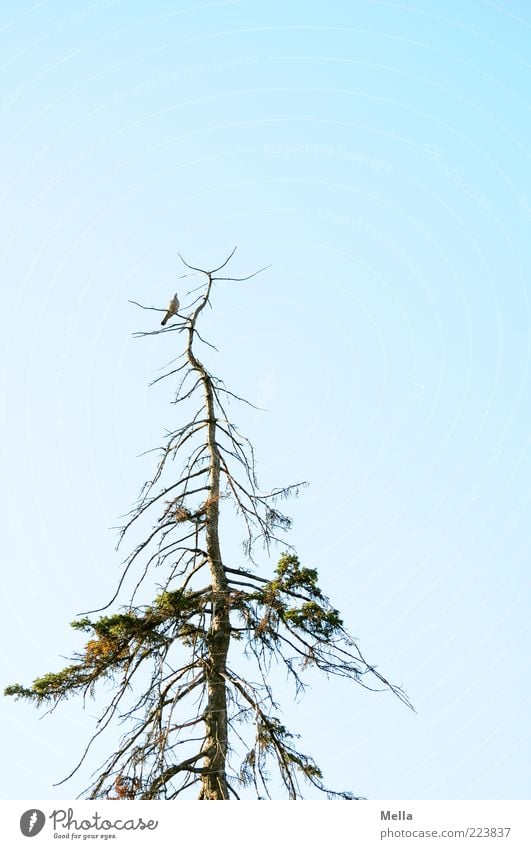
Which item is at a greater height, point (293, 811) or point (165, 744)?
point (165, 744)

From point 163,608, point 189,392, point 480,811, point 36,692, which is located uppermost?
point 189,392

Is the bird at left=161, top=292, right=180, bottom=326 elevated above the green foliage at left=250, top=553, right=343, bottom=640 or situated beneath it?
elevated above

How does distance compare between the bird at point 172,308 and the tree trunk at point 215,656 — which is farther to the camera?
the bird at point 172,308

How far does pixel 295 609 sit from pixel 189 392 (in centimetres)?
353

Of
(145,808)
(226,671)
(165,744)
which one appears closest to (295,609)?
(226,671)

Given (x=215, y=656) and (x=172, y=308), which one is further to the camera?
(x=172, y=308)

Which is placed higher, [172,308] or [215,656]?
[172,308]

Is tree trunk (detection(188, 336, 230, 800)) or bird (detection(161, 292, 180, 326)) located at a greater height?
bird (detection(161, 292, 180, 326))

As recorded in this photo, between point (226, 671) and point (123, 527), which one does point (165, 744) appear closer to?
point (226, 671)

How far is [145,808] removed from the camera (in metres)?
7.69

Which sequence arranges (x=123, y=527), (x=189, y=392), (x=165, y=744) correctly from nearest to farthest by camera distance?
(x=165, y=744) < (x=123, y=527) < (x=189, y=392)

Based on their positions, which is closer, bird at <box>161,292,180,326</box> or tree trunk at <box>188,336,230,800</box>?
tree trunk at <box>188,336,230,800</box>

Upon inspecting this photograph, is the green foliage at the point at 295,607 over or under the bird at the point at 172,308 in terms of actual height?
under

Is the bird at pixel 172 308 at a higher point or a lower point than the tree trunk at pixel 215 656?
higher
